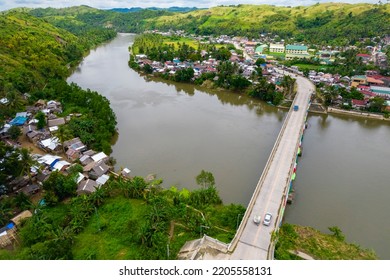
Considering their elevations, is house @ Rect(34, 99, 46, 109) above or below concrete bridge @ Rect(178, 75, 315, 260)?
above

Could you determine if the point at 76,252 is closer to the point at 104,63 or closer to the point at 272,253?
the point at 272,253

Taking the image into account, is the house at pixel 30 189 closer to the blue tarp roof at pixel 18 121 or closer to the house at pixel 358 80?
the blue tarp roof at pixel 18 121

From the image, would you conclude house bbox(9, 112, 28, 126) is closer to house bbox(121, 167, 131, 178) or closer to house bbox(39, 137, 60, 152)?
house bbox(39, 137, 60, 152)

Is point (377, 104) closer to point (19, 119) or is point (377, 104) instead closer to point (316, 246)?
point (316, 246)

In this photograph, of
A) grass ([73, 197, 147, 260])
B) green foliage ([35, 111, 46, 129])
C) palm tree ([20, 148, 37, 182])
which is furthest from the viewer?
green foliage ([35, 111, 46, 129])

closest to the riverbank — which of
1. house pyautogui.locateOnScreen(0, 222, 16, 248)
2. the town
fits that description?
the town
